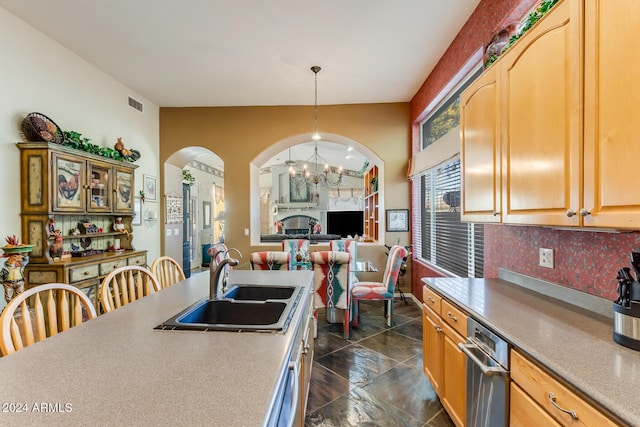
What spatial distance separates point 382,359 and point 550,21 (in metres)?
2.60

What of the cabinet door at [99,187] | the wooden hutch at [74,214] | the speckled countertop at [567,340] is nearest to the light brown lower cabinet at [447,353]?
the speckled countertop at [567,340]

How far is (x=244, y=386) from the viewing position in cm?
78

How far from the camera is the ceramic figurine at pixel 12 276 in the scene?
2.33 metres

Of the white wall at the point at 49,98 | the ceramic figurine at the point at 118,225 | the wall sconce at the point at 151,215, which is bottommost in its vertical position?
the ceramic figurine at the point at 118,225

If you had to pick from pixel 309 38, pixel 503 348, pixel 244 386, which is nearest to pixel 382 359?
pixel 503 348

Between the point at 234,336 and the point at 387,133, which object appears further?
the point at 387,133

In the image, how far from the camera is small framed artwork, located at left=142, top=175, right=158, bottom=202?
441cm

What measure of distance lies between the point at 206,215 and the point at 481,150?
24.7 feet

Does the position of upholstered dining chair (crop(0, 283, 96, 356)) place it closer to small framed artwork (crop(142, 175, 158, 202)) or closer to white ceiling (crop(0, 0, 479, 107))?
white ceiling (crop(0, 0, 479, 107))

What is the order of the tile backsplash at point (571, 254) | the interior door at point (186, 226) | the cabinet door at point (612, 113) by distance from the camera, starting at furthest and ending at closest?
the interior door at point (186, 226)
the tile backsplash at point (571, 254)
the cabinet door at point (612, 113)

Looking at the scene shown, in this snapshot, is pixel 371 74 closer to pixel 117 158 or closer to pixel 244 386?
pixel 117 158

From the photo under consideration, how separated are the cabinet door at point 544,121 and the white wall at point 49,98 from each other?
157 inches

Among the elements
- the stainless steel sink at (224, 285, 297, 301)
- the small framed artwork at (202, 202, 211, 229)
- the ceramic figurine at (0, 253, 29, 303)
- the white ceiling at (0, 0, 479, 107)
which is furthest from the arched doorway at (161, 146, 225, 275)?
the stainless steel sink at (224, 285, 297, 301)

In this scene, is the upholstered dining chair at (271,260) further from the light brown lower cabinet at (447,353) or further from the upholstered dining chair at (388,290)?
the light brown lower cabinet at (447,353)
